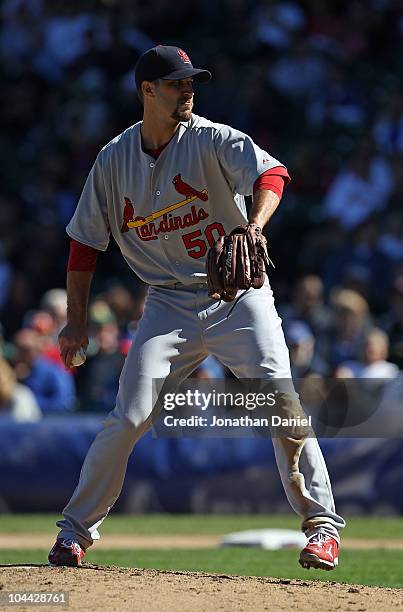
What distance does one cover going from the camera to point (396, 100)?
39.0 ft

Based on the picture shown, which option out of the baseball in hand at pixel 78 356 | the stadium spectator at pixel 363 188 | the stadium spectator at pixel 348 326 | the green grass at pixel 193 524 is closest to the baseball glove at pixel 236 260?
the baseball in hand at pixel 78 356

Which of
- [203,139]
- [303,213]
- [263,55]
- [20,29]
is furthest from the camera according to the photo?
[20,29]

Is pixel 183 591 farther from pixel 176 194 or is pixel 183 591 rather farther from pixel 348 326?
pixel 348 326

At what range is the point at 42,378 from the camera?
35.6 feet

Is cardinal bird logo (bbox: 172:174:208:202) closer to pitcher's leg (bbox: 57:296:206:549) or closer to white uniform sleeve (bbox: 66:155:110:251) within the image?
white uniform sleeve (bbox: 66:155:110:251)

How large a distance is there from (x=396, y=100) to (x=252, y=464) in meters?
4.15

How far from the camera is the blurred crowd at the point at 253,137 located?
1066 cm

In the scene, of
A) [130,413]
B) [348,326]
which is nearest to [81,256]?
[130,413]

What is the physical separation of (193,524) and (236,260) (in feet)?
16.6

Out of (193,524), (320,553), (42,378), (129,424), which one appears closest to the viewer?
(320,553)

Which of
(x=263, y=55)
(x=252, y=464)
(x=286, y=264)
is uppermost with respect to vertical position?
(x=263, y=55)

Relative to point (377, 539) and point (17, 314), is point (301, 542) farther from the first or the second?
point (17, 314)

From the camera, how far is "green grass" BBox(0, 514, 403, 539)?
29.6 feet

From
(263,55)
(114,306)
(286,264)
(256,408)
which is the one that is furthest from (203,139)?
(263,55)
